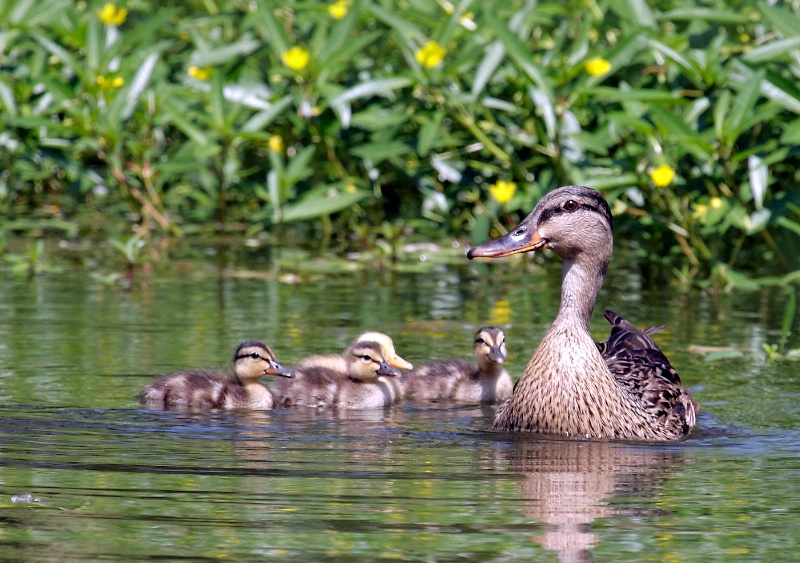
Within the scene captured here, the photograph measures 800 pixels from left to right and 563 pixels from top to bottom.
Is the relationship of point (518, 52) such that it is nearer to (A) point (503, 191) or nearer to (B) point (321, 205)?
(A) point (503, 191)

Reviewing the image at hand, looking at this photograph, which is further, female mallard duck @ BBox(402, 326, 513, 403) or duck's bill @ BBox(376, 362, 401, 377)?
female mallard duck @ BBox(402, 326, 513, 403)

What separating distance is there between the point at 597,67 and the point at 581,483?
583 cm

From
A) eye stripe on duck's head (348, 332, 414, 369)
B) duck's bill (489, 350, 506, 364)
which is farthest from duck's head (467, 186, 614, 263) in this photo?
eye stripe on duck's head (348, 332, 414, 369)

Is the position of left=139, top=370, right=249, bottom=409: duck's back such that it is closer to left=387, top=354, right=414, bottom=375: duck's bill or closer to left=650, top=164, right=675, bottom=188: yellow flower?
left=387, top=354, right=414, bottom=375: duck's bill

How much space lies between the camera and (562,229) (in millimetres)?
6703

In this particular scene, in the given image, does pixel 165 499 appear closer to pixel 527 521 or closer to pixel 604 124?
pixel 527 521

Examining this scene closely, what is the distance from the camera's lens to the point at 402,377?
7.93 m

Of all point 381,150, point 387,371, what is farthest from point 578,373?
point 381,150

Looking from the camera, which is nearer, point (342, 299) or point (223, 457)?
point (223, 457)

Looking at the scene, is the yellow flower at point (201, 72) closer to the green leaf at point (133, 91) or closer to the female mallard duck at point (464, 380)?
the green leaf at point (133, 91)

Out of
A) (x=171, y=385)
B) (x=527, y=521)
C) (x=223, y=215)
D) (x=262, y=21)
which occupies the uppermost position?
(x=262, y=21)

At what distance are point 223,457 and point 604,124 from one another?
20.0 ft

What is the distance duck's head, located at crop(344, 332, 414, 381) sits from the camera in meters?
7.50

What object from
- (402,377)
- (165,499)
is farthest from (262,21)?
(165,499)
